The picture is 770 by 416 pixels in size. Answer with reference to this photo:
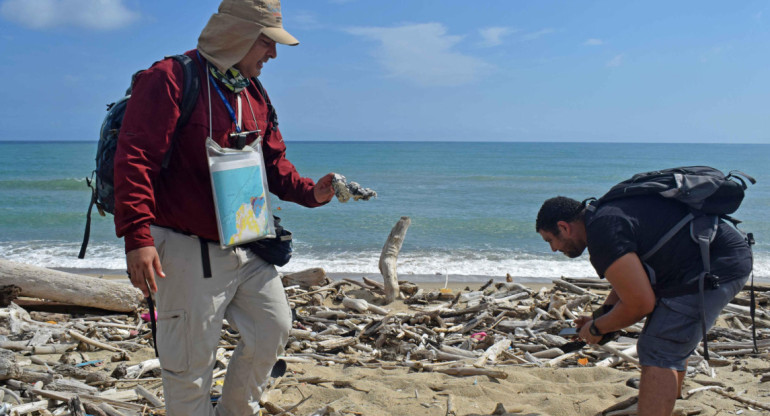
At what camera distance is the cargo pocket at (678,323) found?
337 cm

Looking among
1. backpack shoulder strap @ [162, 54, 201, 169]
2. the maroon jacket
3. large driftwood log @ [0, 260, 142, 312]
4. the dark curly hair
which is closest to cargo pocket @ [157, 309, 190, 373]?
the maroon jacket

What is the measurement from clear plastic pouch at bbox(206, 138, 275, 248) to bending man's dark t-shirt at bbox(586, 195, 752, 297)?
183 cm

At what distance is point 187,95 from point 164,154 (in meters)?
0.32

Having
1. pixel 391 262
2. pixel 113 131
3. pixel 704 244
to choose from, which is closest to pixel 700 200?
pixel 704 244

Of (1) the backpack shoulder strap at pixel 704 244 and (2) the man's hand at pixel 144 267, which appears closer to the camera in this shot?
(2) the man's hand at pixel 144 267

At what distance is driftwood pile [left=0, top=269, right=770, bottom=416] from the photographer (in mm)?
4098

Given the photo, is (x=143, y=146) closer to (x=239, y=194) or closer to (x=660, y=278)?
(x=239, y=194)

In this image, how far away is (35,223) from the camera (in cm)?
2091

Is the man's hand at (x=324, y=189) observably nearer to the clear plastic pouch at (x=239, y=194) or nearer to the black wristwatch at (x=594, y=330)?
the clear plastic pouch at (x=239, y=194)

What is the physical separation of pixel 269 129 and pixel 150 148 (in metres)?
0.92

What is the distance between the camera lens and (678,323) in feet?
11.1

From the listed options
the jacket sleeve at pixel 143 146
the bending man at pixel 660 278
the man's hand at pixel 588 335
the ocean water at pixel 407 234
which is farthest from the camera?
the ocean water at pixel 407 234

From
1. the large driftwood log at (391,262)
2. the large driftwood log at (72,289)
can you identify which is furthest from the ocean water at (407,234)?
the large driftwood log at (72,289)

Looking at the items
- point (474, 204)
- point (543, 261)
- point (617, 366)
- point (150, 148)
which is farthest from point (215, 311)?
point (474, 204)
